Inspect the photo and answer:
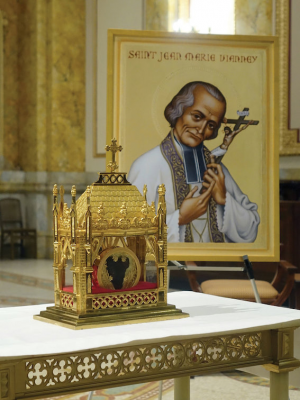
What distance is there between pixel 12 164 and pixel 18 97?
1.27m

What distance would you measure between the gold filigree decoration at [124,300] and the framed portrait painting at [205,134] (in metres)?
1.62

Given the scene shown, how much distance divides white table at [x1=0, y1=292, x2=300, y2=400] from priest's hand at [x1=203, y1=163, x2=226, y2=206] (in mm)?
1500

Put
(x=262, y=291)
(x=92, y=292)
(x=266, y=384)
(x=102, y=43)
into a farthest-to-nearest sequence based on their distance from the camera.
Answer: (x=102, y=43), (x=262, y=291), (x=266, y=384), (x=92, y=292)

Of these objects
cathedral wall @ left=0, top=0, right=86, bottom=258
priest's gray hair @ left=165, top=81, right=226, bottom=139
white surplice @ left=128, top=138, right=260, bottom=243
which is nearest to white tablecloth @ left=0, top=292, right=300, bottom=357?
white surplice @ left=128, top=138, right=260, bottom=243

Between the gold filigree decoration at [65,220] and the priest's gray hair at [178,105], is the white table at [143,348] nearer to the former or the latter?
the gold filigree decoration at [65,220]

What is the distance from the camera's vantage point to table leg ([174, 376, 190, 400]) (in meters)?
2.91

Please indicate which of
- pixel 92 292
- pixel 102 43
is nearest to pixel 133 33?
pixel 92 292

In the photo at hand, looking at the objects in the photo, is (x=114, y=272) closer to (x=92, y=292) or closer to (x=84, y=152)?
(x=92, y=292)

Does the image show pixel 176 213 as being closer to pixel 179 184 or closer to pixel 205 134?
pixel 179 184

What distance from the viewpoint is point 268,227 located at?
414 cm

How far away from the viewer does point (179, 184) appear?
4.12 meters

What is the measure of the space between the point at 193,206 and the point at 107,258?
70.1 inches

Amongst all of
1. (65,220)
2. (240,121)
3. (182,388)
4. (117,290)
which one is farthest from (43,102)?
(117,290)

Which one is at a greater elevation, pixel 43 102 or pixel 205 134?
pixel 43 102
